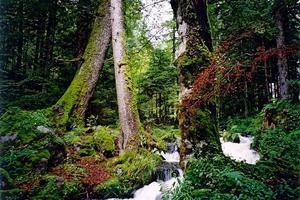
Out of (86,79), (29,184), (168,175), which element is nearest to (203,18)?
(168,175)

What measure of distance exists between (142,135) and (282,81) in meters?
8.93

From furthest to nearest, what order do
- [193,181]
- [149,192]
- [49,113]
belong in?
[49,113], [149,192], [193,181]

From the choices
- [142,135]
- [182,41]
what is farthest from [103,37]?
[182,41]

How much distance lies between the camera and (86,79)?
33.6ft

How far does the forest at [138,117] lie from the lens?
3.86 m

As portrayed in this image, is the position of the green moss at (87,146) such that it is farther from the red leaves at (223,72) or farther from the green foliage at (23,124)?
the red leaves at (223,72)

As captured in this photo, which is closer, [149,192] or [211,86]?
[211,86]

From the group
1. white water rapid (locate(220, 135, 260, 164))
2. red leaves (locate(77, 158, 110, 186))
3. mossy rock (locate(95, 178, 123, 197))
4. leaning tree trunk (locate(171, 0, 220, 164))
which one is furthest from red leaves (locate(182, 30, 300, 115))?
white water rapid (locate(220, 135, 260, 164))

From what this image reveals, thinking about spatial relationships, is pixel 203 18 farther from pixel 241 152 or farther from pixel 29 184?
pixel 241 152

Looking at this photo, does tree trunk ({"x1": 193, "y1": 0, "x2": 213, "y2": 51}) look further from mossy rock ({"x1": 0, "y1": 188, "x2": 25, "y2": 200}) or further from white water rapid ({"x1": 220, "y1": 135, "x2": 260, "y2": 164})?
white water rapid ({"x1": 220, "y1": 135, "x2": 260, "y2": 164})

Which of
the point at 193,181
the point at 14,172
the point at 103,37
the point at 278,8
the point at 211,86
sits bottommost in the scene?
the point at 14,172

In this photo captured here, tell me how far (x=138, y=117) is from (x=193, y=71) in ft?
16.0

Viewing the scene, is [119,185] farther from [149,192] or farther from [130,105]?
[130,105]

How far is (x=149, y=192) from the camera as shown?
7293mm
